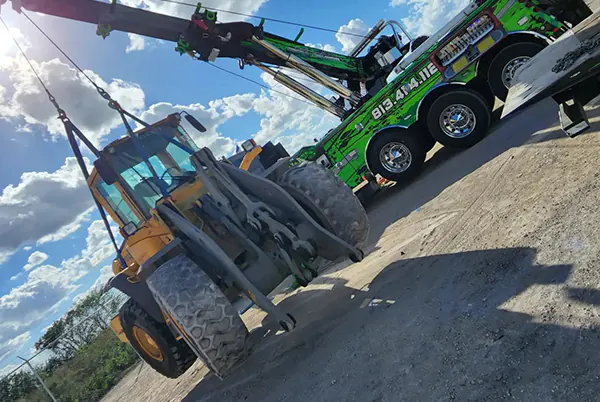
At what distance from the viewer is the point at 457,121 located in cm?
834

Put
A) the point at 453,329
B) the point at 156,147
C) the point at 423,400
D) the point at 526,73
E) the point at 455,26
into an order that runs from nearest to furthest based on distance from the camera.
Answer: the point at 423,400 < the point at 453,329 < the point at 526,73 < the point at 156,147 < the point at 455,26

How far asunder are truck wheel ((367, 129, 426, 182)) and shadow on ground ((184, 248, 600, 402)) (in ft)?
13.9

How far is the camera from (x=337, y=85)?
10656mm

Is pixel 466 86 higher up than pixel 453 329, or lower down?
higher up

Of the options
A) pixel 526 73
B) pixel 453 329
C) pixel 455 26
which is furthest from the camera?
pixel 455 26

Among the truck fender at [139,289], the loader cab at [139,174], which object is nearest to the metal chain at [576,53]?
the loader cab at [139,174]

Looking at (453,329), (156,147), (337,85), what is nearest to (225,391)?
(453,329)

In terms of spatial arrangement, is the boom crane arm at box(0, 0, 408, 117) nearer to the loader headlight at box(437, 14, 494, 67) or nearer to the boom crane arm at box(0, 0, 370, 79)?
the boom crane arm at box(0, 0, 370, 79)

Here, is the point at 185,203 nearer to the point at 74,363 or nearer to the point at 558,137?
the point at 558,137

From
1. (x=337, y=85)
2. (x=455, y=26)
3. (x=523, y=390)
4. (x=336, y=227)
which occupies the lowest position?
(x=523, y=390)

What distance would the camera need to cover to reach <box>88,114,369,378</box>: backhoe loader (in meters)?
4.15

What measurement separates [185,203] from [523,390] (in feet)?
14.0

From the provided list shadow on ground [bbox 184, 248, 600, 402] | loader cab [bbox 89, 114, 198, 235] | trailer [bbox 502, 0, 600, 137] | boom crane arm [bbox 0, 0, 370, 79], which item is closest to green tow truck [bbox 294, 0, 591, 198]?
boom crane arm [bbox 0, 0, 370, 79]

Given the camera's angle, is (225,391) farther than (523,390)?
Yes
